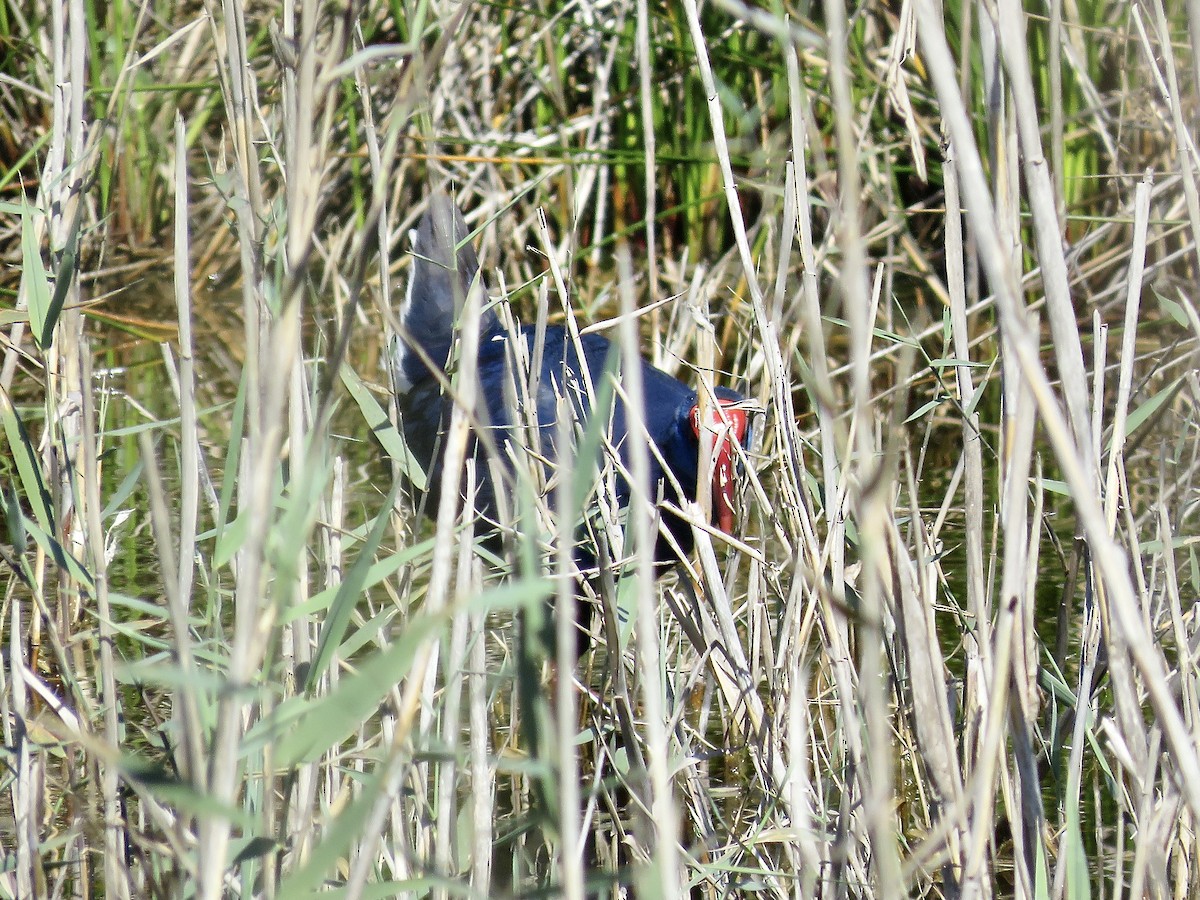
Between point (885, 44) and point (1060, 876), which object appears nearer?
point (1060, 876)

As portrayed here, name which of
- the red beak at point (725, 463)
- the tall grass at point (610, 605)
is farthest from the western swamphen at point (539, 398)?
the tall grass at point (610, 605)

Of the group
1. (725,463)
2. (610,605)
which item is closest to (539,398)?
(725,463)

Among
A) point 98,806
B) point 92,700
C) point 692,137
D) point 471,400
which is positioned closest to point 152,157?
point 692,137

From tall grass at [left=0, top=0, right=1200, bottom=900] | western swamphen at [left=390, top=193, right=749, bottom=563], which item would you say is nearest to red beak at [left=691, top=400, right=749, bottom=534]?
western swamphen at [left=390, top=193, right=749, bottom=563]

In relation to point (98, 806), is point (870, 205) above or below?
above

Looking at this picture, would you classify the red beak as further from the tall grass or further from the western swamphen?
the tall grass

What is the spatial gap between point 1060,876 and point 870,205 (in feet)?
7.48

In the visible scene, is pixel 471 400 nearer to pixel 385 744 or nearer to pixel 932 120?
pixel 385 744

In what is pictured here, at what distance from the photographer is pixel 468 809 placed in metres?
1.06

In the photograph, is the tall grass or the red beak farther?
the red beak

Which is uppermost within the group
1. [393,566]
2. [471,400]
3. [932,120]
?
[932,120]

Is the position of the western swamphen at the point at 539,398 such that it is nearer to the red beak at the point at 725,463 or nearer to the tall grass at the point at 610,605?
the red beak at the point at 725,463

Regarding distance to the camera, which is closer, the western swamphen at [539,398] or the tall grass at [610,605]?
the tall grass at [610,605]

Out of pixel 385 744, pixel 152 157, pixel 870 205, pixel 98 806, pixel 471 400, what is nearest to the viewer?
pixel 471 400
